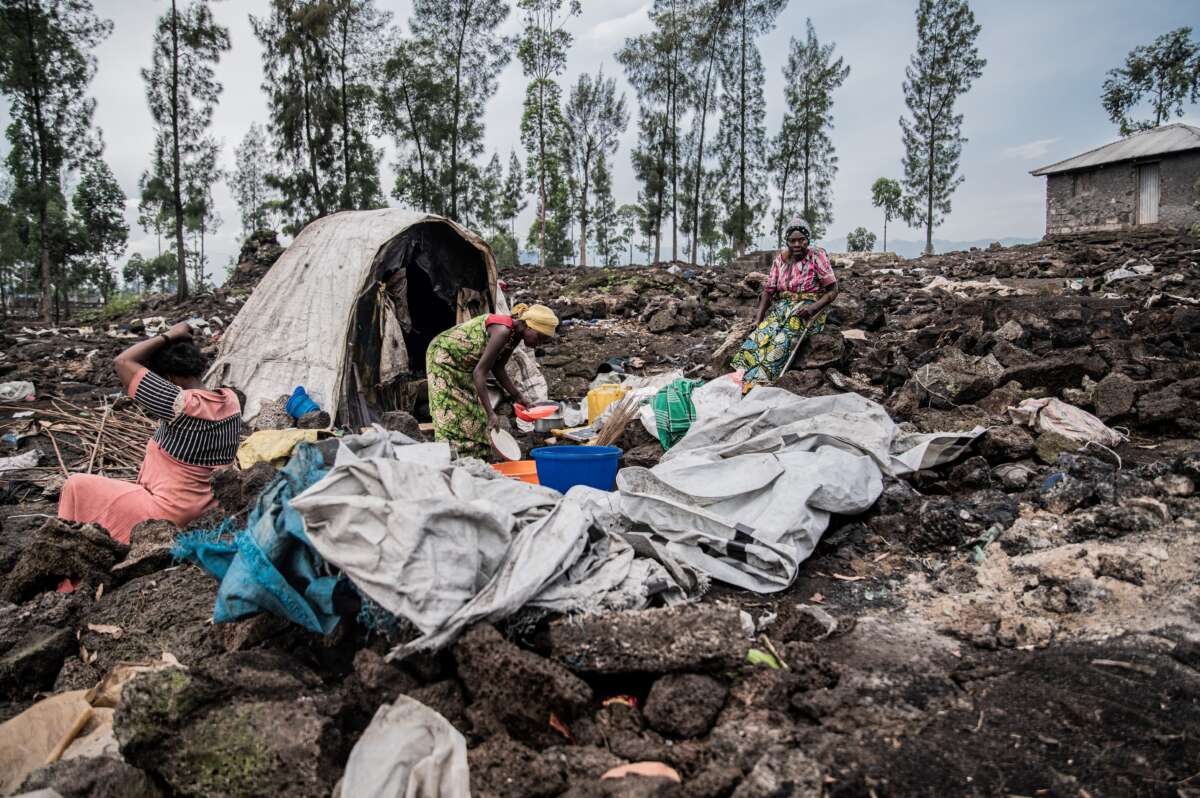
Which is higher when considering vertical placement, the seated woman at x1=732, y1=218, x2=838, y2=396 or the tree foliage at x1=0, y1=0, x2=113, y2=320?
the tree foliage at x1=0, y1=0, x2=113, y2=320

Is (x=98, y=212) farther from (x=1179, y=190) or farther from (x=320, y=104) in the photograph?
(x=1179, y=190)

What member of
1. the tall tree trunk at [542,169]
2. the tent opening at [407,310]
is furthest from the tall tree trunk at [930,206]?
the tent opening at [407,310]

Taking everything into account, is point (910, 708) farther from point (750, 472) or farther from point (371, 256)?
point (371, 256)

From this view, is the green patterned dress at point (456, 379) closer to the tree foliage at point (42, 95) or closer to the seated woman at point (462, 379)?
the seated woman at point (462, 379)

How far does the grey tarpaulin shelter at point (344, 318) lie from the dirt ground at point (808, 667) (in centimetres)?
203

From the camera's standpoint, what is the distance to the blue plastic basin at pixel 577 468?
130 inches

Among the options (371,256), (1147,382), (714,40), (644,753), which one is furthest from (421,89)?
(644,753)

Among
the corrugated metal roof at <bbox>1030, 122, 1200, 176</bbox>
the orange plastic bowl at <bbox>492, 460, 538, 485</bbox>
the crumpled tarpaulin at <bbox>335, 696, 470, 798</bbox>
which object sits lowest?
the crumpled tarpaulin at <bbox>335, 696, 470, 798</bbox>

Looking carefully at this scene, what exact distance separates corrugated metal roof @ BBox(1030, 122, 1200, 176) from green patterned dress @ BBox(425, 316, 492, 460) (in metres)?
21.1

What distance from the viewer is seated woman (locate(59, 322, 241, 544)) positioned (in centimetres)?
295

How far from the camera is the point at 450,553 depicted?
189 cm

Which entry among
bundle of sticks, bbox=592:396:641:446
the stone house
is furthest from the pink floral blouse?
the stone house

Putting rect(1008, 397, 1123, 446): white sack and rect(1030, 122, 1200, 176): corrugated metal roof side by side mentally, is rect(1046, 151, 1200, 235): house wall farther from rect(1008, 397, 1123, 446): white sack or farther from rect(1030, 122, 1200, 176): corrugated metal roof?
rect(1008, 397, 1123, 446): white sack

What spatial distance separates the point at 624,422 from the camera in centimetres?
468
